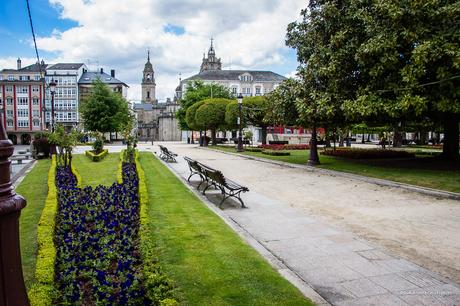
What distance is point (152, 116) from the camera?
4424 inches

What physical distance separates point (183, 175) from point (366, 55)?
923cm

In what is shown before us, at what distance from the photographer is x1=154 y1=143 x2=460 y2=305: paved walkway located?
4699mm

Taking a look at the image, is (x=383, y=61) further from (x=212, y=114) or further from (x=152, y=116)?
(x=152, y=116)

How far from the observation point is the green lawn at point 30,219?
5725mm

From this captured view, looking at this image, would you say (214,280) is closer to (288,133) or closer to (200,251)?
(200,251)

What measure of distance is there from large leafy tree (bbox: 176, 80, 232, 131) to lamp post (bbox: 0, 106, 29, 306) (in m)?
60.4

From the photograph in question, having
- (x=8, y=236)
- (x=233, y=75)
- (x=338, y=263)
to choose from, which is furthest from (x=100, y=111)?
(x=8, y=236)

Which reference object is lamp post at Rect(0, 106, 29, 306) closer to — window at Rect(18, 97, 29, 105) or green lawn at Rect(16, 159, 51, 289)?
green lawn at Rect(16, 159, 51, 289)

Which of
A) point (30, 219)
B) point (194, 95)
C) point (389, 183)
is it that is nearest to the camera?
point (30, 219)

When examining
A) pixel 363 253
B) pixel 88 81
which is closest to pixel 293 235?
pixel 363 253

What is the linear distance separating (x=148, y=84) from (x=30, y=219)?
115 meters

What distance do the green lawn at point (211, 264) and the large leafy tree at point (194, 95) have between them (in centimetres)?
5476

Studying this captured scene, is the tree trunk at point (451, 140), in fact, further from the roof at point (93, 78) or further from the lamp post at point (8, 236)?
the roof at point (93, 78)

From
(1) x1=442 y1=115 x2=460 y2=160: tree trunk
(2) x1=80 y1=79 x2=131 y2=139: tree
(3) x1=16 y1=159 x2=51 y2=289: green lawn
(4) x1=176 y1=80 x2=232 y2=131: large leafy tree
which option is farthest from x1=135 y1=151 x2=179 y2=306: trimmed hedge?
(4) x1=176 y1=80 x2=232 y2=131: large leafy tree
